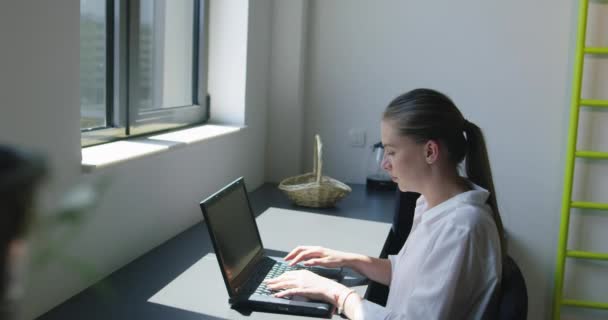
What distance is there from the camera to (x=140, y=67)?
215cm

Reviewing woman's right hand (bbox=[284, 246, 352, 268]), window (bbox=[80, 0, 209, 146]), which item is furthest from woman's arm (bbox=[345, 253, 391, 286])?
window (bbox=[80, 0, 209, 146])

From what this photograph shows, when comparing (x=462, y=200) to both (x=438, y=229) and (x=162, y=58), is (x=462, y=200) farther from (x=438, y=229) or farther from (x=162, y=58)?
(x=162, y=58)

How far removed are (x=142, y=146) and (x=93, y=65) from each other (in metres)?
0.27

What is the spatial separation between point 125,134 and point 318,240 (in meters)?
0.70

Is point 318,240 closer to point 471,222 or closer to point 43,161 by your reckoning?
point 471,222

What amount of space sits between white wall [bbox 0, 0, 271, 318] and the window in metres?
0.11

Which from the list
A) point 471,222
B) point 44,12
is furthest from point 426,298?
point 44,12

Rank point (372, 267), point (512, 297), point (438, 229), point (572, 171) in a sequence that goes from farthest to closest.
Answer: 1. point (572, 171)
2. point (372, 267)
3. point (438, 229)
4. point (512, 297)

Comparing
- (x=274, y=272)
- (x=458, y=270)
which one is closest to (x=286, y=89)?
(x=274, y=272)

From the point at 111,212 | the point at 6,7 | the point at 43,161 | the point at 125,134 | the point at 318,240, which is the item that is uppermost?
the point at 6,7

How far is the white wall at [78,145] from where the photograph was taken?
1.31m

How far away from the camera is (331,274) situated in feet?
5.58

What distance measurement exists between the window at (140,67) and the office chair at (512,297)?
1.19 meters

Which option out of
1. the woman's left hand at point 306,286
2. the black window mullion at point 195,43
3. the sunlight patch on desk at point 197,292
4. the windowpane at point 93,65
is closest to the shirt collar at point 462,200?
the woman's left hand at point 306,286
